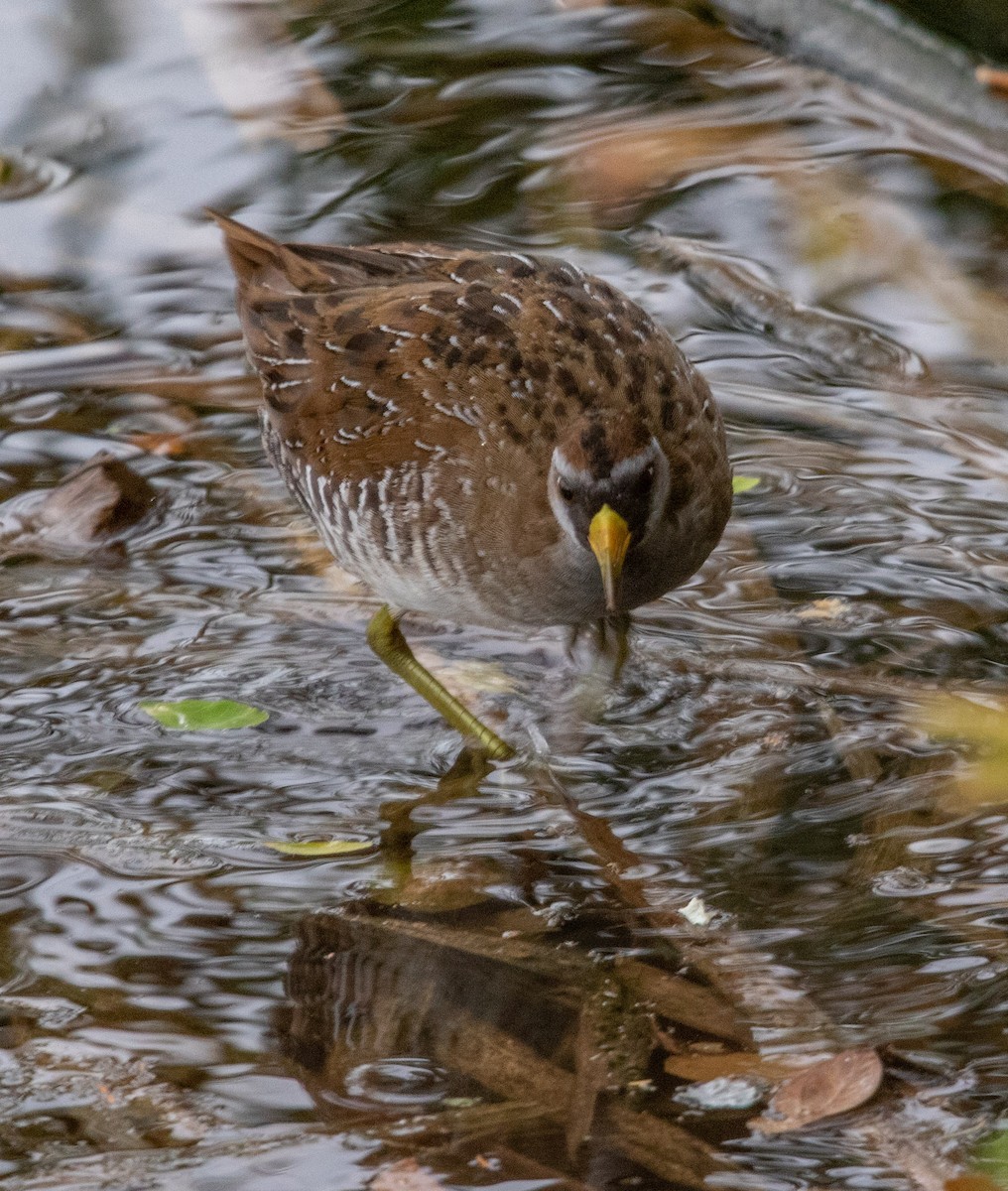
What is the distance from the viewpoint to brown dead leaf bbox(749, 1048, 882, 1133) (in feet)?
9.91

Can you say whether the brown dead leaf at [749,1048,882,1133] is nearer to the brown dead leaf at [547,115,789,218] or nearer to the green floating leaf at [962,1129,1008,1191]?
the green floating leaf at [962,1129,1008,1191]

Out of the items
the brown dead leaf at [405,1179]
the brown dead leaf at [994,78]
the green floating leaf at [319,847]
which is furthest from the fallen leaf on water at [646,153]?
the brown dead leaf at [405,1179]

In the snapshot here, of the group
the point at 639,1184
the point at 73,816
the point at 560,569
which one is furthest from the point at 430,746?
the point at 639,1184

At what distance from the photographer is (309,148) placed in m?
7.52

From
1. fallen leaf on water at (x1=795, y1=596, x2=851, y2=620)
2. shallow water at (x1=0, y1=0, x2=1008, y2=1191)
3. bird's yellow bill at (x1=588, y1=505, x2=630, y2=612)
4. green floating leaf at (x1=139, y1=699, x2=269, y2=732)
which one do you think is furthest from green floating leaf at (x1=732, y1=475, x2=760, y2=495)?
green floating leaf at (x1=139, y1=699, x2=269, y2=732)

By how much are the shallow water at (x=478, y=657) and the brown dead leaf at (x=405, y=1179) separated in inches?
1.4

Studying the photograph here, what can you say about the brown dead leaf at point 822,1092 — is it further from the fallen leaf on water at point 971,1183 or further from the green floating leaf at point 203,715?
the green floating leaf at point 203,715

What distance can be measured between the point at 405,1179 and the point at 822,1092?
0.70 meters

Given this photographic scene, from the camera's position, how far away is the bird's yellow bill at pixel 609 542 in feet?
13.1

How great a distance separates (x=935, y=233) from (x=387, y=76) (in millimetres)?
2664

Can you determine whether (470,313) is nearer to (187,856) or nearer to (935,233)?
(187,856)

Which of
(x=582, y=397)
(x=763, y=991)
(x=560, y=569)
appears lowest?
(x=763, y=991)

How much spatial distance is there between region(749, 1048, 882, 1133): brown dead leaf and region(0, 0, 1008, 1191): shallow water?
0.04 meters

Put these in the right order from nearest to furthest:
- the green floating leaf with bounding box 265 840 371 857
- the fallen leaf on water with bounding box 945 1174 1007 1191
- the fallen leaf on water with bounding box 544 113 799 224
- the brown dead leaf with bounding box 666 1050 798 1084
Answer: the fallen leaf on water with bounding box 945 1174 1007 1191 < the brown dead leaf with bounding box 666 1050 798 1084 < the green floating leaf with bounding box 265 840 371 857 < the fallen leaf on water with bounding box 544 113 799 224
